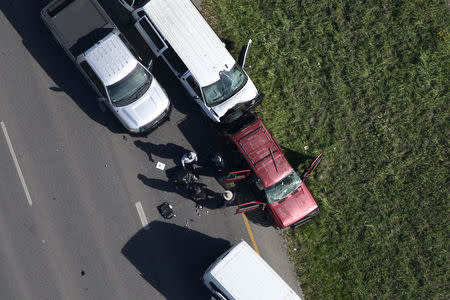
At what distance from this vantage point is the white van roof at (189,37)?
468 inches

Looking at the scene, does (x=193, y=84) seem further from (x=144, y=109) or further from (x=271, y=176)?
(x=271, y=176)

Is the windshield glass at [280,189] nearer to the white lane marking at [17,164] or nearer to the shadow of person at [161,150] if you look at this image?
the shadow of person at [161,150]

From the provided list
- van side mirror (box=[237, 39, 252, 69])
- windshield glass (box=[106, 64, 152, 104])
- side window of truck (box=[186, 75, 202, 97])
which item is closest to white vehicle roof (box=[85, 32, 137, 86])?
windshield glass (box=[106, 64, 152, 104])

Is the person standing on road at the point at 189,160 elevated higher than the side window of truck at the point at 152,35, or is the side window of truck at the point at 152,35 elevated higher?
the side window of truck at the point at 152,35

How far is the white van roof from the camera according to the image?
11.9 metres

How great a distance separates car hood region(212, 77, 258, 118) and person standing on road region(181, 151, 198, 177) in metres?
1.72

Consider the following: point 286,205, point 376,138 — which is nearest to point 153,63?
point 286,205

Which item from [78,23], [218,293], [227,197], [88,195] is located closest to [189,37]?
[78,23]

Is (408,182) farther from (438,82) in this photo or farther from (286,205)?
(286,205)

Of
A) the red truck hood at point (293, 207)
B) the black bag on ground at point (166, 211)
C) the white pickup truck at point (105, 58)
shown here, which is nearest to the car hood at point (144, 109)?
the white pickup truck at point (105, 58)

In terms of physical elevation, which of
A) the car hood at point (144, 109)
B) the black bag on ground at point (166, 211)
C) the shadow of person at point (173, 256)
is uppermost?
the car hood at point (144, 109)

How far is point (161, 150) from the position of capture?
527 inches

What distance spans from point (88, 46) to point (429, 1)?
45.0ft

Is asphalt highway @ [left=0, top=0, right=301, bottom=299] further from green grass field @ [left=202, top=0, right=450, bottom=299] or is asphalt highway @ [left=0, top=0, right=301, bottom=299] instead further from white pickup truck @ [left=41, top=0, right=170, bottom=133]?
green grass field @ [left=202, top=0, right=450, bottom=299]
